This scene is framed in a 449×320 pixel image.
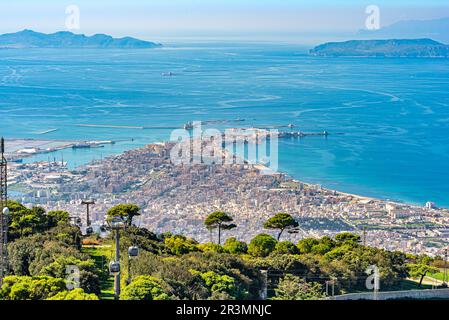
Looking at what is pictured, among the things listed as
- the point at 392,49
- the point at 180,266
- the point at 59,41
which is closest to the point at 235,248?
the point at 180,266


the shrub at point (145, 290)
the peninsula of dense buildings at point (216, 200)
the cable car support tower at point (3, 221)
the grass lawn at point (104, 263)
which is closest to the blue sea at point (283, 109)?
the peninsula of dense buildings at point (216, 200)

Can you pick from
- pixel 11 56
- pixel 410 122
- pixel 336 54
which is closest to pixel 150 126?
pixel 410 122

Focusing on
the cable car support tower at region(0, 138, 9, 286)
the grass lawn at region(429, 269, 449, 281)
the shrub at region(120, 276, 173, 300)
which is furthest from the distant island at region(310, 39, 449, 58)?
the shrub at region(120, 276, 173, 300)

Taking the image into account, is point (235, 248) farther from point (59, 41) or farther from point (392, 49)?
point (392, 49)

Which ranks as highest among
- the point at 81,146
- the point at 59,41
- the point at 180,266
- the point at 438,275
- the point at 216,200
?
the point at 59,41

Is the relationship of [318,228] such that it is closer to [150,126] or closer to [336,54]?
[150,126]
